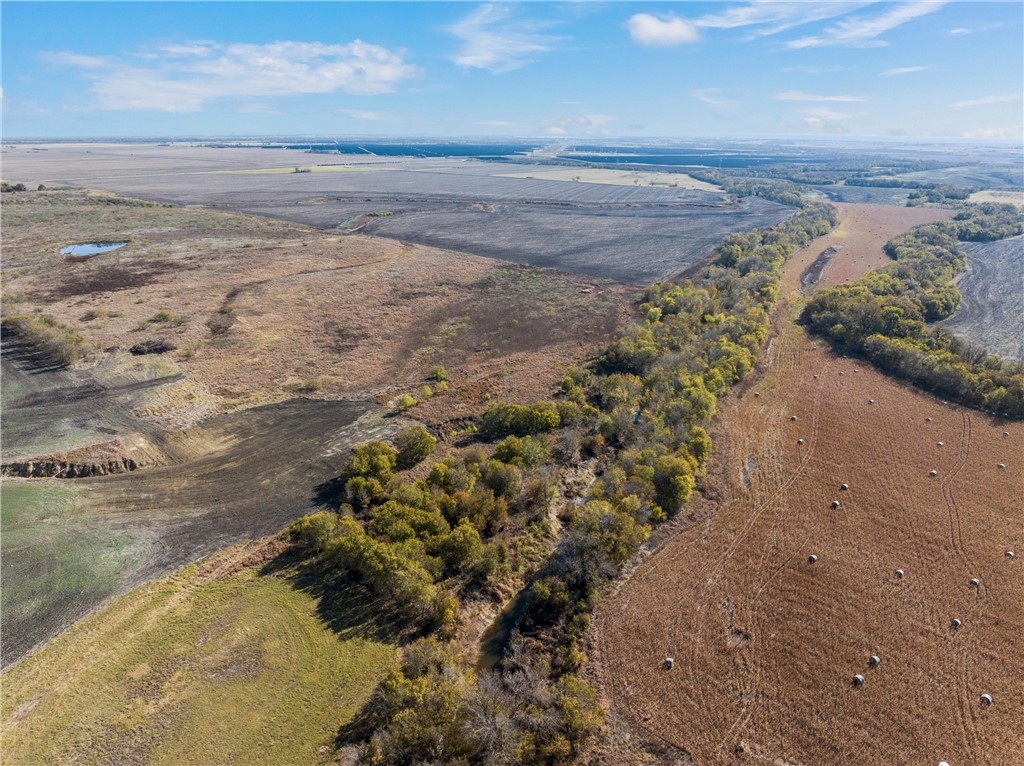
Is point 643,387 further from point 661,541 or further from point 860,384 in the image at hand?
point 860,384

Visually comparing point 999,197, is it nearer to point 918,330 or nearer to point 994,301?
point 994,301

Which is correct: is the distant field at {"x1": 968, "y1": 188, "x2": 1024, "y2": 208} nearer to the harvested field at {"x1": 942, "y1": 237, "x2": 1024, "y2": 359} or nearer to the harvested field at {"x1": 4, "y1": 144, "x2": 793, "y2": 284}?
the harvested field at {"x1": 4, "y1": 144, "x2": 793, "y2": 284}

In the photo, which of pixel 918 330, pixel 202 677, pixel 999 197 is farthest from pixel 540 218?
pixel 999 197

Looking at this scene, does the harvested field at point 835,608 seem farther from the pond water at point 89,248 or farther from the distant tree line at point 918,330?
the pond water at point 89,248

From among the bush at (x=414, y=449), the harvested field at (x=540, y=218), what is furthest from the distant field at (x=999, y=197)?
the bush at (x=414, y=449)

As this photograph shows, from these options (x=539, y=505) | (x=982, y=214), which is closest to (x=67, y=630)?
(x=539, y=505)

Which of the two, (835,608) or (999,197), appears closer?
(835,608)

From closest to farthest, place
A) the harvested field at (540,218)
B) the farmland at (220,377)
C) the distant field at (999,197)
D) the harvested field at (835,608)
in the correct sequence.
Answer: the harvested field at (835,608)
the farmland at (220,377)
the harvested field at (540,218)
the distant field at (999,197)
